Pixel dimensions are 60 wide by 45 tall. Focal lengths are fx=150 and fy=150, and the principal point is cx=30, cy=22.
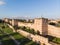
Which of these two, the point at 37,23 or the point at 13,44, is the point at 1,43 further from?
the point at 37,23

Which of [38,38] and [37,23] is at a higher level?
[37,23]

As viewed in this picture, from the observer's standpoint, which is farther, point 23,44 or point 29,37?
point 29,37

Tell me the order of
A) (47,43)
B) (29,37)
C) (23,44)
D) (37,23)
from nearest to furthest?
(47,43) < (23,44) < (29,37) < (37,23)

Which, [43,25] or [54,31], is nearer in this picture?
[54,31]

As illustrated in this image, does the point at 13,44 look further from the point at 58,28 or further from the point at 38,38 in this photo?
the point at 58,28

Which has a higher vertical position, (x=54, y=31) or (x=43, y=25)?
(x=43, y=25)

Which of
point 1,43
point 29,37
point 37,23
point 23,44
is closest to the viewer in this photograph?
point 23,44

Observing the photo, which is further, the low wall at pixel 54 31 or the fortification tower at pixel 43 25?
the fortification tower at pixel 43 25

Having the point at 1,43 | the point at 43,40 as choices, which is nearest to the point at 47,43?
the point at 43,40

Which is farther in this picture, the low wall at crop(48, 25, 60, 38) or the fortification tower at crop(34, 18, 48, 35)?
the fortification tower at crop(34, 18, 48, 35)

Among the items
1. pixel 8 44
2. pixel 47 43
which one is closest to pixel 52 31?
pixel 47 43
